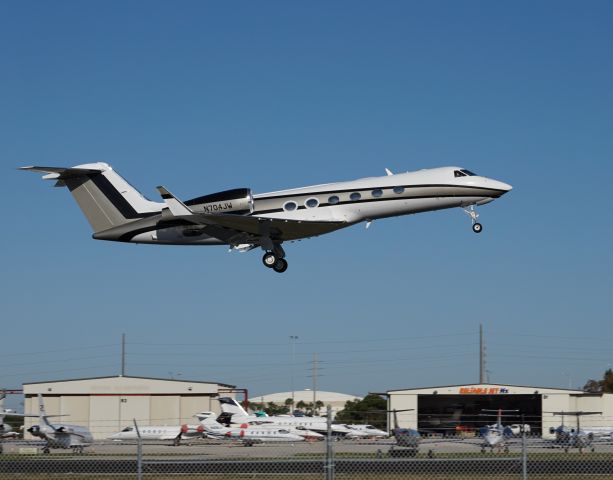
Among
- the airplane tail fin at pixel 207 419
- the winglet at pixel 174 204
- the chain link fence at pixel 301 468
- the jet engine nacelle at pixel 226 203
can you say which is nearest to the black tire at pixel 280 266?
the jet engine nacelle at pixel 226 203

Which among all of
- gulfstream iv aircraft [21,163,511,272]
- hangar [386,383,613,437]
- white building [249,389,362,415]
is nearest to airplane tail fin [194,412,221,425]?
hangar [386,383,613,437]

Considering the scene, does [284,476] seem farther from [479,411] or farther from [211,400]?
[479,411]

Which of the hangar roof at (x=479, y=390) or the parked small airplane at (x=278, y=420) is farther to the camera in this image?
the hangar roof at (x=479, y=390)

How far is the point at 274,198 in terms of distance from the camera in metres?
34.7

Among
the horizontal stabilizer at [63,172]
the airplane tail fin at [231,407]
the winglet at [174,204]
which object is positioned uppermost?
the horizontal stabilizer at [63,172]

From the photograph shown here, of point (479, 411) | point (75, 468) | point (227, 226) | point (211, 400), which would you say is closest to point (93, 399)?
point (211, 400)

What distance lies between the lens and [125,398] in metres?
64.4

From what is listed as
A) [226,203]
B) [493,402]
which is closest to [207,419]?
[226,203]

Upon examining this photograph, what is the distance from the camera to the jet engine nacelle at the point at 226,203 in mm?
34000

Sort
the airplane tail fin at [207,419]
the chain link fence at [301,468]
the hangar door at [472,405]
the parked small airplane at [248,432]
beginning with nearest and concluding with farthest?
the chain link fence at [301,468] → the parked small airplane at [248,432] → the airplane tail fin at [207,419] → the hangar door at [472,405]

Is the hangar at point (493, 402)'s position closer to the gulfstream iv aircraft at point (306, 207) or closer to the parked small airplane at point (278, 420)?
the parked small airplane at point (278, 420)

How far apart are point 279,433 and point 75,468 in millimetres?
20969

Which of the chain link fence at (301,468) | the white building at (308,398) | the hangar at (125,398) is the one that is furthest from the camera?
the white building at (308,398)

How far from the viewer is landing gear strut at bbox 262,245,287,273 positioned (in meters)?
35.4
